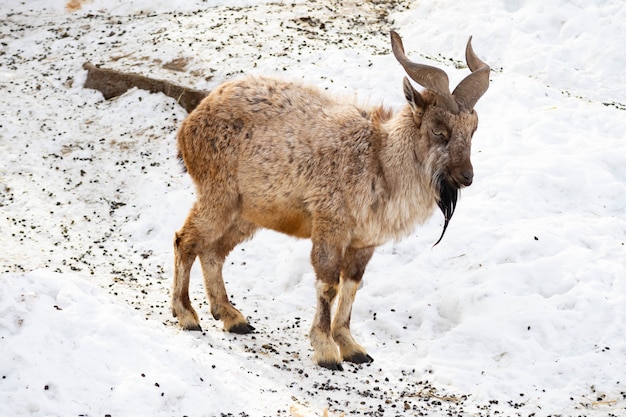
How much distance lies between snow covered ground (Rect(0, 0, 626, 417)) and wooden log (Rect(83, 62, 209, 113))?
0.16 metres

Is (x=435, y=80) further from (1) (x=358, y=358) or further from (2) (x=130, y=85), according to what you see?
(2) (x=130, y=85)

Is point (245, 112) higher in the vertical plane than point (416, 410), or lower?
higher

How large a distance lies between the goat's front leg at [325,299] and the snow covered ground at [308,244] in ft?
0.51

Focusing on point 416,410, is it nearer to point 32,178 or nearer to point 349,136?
point 349,136

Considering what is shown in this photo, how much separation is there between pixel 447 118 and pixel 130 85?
672cm

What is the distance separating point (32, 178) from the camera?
10570 millimetres

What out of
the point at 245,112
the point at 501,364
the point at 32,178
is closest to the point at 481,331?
the point at 501,364

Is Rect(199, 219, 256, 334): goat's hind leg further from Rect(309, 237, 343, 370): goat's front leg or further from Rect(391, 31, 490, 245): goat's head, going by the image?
Rect(391, 31, 490, 245): goat's head

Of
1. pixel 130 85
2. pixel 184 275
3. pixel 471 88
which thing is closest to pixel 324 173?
pixel 471 88

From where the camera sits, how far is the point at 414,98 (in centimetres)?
745

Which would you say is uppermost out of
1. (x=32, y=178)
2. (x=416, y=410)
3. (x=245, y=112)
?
(x=245, y=112)

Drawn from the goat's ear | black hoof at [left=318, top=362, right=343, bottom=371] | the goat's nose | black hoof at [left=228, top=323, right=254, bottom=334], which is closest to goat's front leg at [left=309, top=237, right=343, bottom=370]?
black hoof at [left=318, top=362, right=343, bottom=371]

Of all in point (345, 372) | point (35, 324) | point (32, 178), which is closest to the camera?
point (35, 324)

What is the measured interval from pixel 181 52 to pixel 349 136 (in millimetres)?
6203
